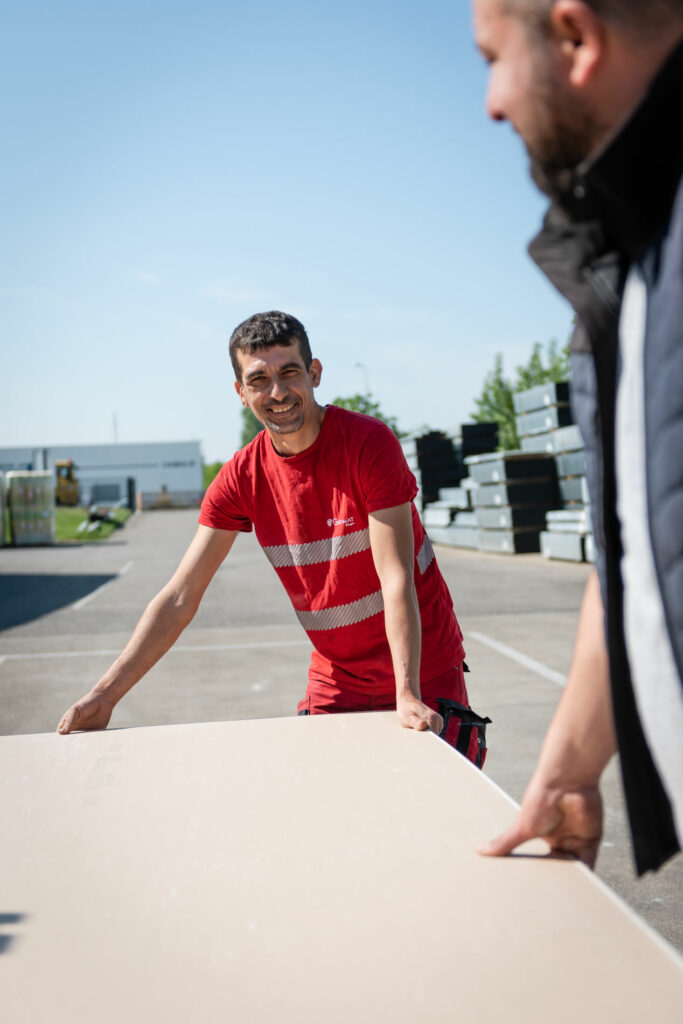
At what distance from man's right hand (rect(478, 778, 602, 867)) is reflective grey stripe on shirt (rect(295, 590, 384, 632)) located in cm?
139

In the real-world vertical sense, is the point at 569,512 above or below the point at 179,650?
above

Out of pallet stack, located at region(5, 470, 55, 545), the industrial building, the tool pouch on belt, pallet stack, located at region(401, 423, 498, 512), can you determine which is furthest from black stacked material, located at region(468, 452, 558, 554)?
the industrial building

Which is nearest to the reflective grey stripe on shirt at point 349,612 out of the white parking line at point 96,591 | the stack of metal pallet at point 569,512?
the white parking line at point 96,591

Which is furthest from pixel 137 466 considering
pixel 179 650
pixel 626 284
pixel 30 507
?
pixel 626 284

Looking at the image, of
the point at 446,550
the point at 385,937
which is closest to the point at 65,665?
the point at 385,937

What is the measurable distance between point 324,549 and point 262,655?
672 centimetres

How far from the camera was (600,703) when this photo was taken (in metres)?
1.32

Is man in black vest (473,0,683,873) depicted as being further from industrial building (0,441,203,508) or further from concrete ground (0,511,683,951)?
industrial building (0,441,203,508)

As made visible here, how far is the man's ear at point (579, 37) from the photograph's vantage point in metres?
0.91

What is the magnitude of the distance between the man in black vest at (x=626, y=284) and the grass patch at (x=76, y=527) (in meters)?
29.1

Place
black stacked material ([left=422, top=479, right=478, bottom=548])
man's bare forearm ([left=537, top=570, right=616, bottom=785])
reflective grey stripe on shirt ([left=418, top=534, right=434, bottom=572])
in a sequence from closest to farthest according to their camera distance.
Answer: man's bare forearm ([left=537, top=570, right=616, bottom=785]) → reflective grey stripe on shirt ([left=418, top=534, right=434, bottom=572]) → black stacked material ([left=422, top=479, right=478, bottom=548])

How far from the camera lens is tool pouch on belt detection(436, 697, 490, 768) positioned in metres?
2.71

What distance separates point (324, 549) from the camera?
285cm

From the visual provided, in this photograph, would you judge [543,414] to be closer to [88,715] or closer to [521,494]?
[521,494]
